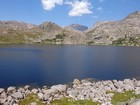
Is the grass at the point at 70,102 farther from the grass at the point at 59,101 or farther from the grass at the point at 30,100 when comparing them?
the grass at the point at 30,100

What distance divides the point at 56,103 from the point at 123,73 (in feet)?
195

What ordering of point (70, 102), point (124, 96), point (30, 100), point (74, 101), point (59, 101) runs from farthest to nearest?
point (124, 96)
point (30, 100)
point (59, 101)
point (74, 101)
point (70, 102)

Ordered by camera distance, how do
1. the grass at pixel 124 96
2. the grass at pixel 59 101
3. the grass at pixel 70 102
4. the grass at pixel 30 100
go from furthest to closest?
the grass at pixel 124 96, the grass at pixel 30 100, the grass at pixel 59 101, the grass at pixel 70 102

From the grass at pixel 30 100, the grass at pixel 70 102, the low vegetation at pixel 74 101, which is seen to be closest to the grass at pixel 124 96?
the low vegetation at pixel 74 101

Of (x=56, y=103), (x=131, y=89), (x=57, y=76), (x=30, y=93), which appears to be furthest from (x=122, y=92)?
(x=57, y=76)

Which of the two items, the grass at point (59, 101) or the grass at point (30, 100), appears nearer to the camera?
the grass at point (59, 101)

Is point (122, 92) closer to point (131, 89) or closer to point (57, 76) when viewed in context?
point (131, 89)

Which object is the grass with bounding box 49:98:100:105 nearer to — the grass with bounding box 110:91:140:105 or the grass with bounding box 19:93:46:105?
the grass with bounding box 19:93:46:105

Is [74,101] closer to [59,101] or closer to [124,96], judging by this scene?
[59,101]

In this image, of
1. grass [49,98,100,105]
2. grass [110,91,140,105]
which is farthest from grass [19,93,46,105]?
grass [110,91,140,105]

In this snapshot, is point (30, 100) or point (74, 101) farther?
point (30, 100)

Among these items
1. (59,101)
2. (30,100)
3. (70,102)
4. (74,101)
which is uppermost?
(74,101)

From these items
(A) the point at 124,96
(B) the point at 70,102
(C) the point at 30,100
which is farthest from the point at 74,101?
(A) the point at 124,96

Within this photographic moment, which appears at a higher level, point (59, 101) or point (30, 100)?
point (59, 101)
